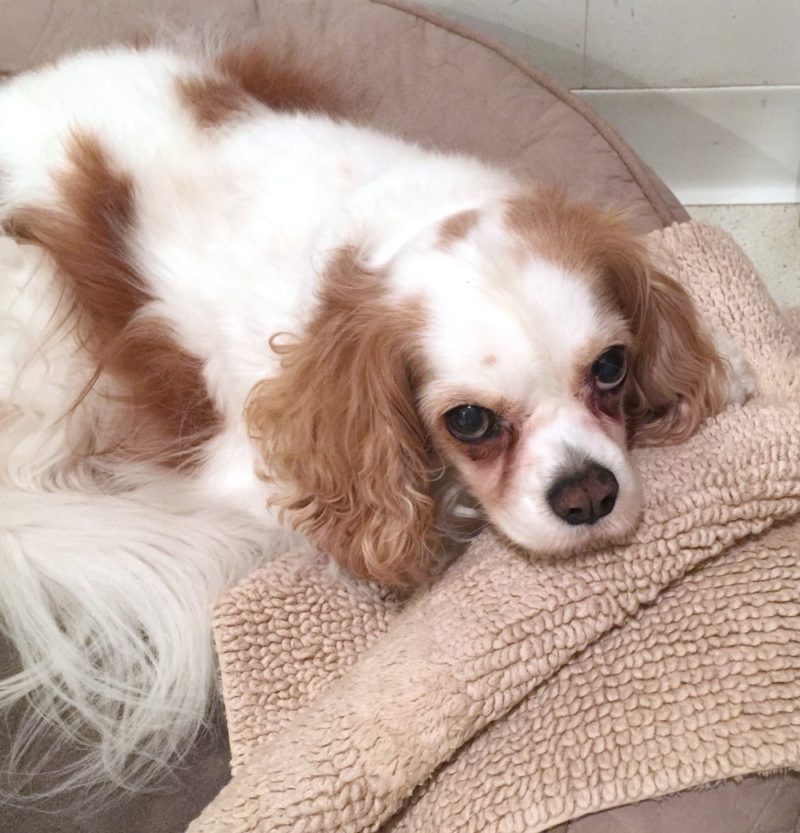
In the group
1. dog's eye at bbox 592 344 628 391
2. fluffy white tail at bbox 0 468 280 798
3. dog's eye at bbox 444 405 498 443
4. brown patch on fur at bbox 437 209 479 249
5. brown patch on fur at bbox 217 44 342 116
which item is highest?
brown patch on fur at bbox 217 44 342 116

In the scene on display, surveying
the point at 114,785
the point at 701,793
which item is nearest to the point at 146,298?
the point at 114,785

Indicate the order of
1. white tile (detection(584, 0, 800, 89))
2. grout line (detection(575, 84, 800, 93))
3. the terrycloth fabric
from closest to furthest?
the terrycloth fabric
white tile (detection(584, 0, 800, 89))
grout line (detection(575, 84, 800, 93))

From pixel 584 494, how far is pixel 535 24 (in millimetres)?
1119

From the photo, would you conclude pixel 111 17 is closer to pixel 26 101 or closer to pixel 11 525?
pixel 26 101

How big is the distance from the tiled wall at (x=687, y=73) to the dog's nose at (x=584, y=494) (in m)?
1.09

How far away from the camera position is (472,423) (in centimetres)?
96

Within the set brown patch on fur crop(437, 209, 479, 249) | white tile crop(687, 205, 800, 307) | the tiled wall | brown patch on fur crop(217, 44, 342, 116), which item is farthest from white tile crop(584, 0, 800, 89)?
brown patch on fur crop(437, 209, 479, 249)

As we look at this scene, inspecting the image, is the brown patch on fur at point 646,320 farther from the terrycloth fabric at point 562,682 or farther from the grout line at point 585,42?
the grout line at point 585,42

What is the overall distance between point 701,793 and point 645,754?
0.06m

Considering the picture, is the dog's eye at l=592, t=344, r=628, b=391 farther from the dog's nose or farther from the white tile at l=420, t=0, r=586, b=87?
the white tile at l=420, t=0, r=586, b=87

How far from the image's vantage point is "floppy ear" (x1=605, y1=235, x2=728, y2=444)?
A: 42.2 inches

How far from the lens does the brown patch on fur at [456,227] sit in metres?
0.96

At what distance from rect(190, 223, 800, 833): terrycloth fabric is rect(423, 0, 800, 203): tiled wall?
3.13 ft

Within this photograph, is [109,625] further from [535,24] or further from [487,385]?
[535,24]
